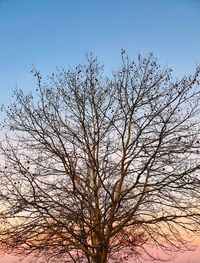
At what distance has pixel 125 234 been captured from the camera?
45.8 ft

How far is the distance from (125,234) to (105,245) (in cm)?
76

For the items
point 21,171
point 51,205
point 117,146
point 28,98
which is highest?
point 28,98

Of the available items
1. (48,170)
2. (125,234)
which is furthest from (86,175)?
(125,234)

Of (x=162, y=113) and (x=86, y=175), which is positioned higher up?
(x=162, y=113)

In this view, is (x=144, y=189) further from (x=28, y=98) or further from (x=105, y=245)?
(x=28, y=98)

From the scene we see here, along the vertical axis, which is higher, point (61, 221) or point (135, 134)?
point (135, 134)

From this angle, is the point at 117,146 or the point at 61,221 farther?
the point at 117,146

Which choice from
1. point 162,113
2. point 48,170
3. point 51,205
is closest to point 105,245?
point 51,205

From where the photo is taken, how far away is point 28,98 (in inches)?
592

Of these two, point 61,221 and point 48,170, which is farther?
point 48,170

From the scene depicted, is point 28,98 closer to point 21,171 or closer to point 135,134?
point 21,171

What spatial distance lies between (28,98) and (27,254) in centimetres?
476

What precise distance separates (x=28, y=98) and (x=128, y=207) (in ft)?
15.1

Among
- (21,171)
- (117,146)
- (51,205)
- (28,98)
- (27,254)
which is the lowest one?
(27,254)
